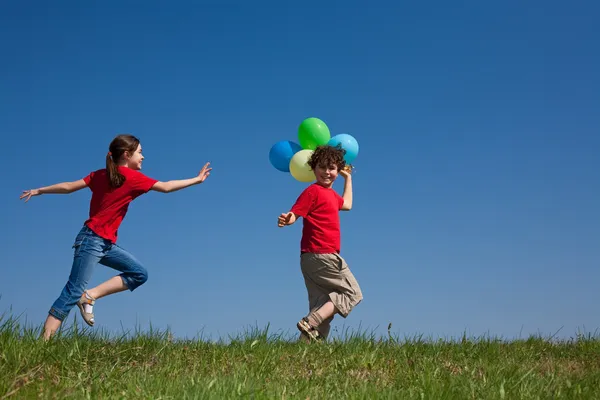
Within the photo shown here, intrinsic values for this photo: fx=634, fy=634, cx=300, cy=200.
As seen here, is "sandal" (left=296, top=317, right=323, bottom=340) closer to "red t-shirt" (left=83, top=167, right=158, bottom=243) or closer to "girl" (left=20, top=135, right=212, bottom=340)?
"girl" (left=20, top=135, right=212, bottom=340)

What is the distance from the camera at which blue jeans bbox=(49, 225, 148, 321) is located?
6.39m

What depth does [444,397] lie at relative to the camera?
4297 millimetres

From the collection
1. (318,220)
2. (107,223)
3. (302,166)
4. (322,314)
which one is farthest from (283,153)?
(107,223)

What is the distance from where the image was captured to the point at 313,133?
820 cm

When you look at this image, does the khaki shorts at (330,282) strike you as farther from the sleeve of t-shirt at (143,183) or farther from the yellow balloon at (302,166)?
the sleeve of t-shirt at (143,183)

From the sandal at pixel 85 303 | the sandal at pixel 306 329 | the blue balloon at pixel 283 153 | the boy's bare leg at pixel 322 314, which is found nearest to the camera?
the sandal at pixel 85 303

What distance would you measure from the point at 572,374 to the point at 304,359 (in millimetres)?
2377

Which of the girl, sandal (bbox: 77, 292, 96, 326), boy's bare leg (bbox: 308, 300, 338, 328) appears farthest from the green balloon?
sandal (bbox: 77, 292, 96, 326)

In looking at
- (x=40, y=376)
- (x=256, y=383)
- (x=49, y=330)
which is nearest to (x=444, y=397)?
(x=256, y=383)

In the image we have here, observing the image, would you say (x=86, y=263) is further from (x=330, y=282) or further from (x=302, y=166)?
(x=302, y=166)

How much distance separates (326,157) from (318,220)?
0.79m

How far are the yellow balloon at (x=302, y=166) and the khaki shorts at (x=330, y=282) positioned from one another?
1.09 metres

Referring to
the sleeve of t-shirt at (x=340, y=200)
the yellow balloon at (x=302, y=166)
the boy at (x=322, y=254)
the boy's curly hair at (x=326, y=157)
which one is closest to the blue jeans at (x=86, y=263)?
the boy at (x=322, y=254)

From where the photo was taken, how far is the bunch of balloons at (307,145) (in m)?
8.16
